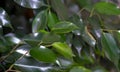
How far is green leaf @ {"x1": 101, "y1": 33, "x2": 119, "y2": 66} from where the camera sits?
2.30ft

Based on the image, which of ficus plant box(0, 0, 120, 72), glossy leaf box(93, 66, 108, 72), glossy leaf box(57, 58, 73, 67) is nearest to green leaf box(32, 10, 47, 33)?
ficus plant box(0, 0, 120, 72)

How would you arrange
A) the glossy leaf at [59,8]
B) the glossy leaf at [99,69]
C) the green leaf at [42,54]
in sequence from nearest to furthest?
the green leaf at [42,54] < the glossy leaf at [59,8] < the glossy leaf at [99,69]

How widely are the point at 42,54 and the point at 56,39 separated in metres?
0.06

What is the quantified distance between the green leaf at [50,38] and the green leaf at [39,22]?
0.19 ft

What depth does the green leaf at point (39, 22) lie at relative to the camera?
2.18ft

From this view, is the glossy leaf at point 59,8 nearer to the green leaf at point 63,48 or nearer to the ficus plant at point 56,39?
the ficus plant at point 56,39

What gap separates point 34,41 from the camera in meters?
0.62

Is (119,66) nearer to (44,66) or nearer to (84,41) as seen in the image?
(84,41)

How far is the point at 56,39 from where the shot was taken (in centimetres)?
62

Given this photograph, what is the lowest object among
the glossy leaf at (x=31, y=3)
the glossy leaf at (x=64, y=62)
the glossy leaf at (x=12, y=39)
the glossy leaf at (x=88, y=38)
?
the glossy leaf at (x=64, y=62)

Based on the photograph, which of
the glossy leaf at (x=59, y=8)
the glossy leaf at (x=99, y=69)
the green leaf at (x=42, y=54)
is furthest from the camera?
the glossy leaf at (x=99, y=69)

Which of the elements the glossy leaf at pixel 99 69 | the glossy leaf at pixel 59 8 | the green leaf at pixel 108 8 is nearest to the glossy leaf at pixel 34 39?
the glossy leaf at pixel 59 8

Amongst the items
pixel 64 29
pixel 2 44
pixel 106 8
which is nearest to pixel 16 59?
pixel 2 44

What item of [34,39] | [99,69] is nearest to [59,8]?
[34,39]
